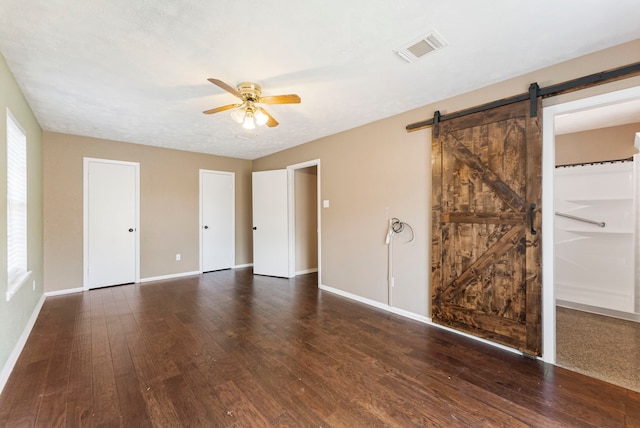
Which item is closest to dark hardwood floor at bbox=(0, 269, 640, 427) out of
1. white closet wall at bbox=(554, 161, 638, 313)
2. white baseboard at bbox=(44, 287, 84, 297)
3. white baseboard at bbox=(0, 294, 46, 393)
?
white baseboard at bbox=(0, 294, 46, 393)

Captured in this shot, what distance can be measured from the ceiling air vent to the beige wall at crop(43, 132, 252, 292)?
14.7 ft

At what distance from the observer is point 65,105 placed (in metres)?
2.96

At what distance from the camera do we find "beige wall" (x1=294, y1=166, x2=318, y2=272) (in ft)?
17.3

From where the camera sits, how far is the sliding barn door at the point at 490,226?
2.27 m

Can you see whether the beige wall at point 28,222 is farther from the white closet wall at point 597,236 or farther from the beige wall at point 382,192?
the white closet wall at point 597,236

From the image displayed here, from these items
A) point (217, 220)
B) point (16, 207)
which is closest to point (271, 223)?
point (217, 220)

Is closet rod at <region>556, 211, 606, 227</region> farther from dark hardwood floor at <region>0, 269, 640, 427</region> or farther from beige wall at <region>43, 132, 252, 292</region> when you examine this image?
beige wall at <region>43, 132, 252, 292</region>

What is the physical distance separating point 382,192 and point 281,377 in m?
2.34

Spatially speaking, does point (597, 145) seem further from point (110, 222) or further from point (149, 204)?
point (110, 222)

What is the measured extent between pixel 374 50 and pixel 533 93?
143cm

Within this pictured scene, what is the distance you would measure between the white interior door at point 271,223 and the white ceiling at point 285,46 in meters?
2.15

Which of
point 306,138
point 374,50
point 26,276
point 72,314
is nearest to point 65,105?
point 26,276

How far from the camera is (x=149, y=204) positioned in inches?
189

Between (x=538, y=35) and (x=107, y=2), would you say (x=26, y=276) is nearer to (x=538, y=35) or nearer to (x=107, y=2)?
(x=107, y=2)
